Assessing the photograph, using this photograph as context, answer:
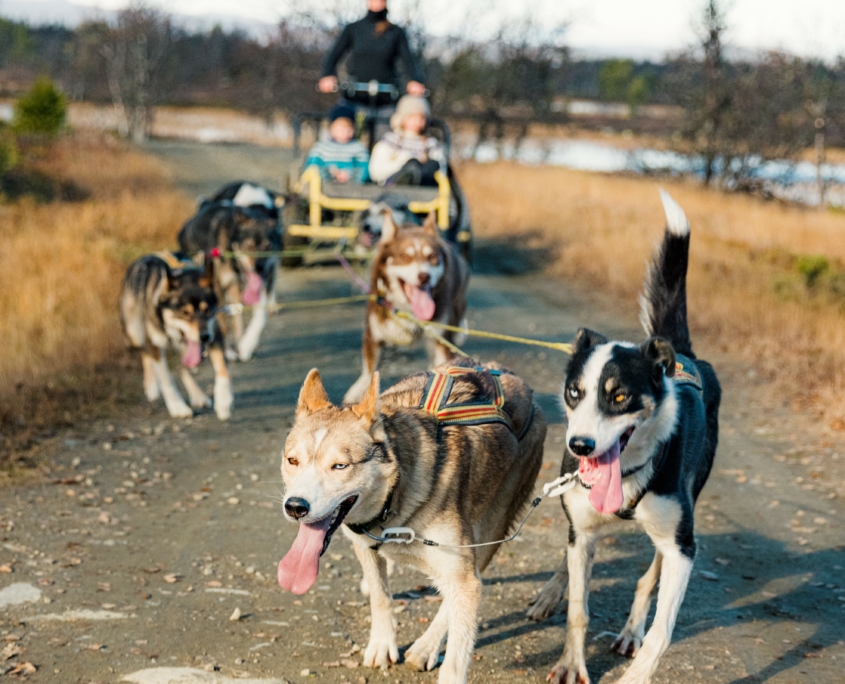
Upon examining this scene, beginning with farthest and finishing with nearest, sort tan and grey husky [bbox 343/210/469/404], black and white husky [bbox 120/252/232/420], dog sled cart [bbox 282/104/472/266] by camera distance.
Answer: dog sled cart [bbox 282/104/472/266], tan and grey husky [bbox 343/210/469/404], black and white husky [bbox 120/252/232/420]

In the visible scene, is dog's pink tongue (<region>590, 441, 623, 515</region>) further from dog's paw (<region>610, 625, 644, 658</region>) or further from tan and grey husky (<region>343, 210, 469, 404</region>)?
tan and grey husky (<region>343, 210, 469, 404</region>)

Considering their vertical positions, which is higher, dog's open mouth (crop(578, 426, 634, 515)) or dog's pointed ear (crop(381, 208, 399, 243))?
dog's pointed ear (crop(381, 208, 399, 243))

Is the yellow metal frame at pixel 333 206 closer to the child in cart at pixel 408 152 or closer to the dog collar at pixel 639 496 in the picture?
the child in cart at pixel 408 152

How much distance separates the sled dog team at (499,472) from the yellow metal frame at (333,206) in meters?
6.17

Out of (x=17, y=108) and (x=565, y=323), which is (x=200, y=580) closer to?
(x=565, y=323)

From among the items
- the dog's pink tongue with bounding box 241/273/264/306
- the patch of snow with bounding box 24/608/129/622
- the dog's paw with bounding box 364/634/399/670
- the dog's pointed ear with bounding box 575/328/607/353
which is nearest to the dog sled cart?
the dog's pink tongue with bounding box 241/273/264/306

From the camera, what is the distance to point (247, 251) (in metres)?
8.68

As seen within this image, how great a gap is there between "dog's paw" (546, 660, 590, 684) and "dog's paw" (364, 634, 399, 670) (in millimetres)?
605

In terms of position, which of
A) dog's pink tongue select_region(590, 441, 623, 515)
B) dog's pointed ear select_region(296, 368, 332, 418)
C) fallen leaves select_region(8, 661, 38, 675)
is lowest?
fallen leaves select_region(8, 661, 38, 675)

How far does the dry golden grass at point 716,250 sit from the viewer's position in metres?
8.59

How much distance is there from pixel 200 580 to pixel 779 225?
43.5 ft

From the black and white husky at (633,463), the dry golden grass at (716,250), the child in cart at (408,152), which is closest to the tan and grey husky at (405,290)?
the dry golden grass at (716,250)

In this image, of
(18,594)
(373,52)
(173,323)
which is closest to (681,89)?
(373,52)

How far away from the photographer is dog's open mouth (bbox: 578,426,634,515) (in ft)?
11.2
